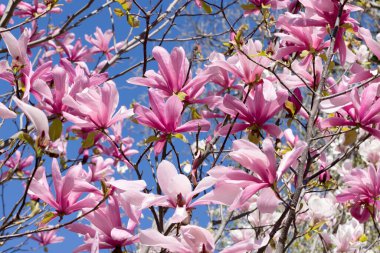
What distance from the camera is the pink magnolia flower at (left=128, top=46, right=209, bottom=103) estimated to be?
130 cm

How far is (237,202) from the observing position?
0.98 meters

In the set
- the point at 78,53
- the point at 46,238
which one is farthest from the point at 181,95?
the point at 46,238

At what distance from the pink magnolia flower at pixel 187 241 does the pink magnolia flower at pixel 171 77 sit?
47cm

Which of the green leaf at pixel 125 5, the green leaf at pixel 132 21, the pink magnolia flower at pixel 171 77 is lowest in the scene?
the pink magnolia flower at pixel 171 77

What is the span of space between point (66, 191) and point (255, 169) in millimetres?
450

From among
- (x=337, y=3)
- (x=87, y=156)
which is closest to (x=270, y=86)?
(x=337, y=3)

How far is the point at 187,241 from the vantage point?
0.93 metres

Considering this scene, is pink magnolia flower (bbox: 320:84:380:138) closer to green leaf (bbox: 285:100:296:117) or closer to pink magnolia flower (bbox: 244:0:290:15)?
green leaf (bbox: 285:100:296:117)

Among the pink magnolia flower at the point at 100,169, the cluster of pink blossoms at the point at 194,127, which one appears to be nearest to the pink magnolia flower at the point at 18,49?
the cluster of pink blossoms at the point at 194,127

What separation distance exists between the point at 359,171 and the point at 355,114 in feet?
0.95

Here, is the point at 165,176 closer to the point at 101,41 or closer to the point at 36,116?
the point at 36,116

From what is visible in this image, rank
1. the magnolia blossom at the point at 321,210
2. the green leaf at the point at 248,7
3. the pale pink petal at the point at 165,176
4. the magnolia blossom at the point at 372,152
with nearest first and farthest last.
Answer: the pale pink petal at the point at 165,176 → the magnolia blossom at the point at 321,210 → the green leaf at the point at 248,7 → the magnolia blossom at the point at 372,152

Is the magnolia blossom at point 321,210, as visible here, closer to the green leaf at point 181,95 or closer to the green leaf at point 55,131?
the green leaf at point 181,95

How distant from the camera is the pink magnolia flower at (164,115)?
3.89 ft
